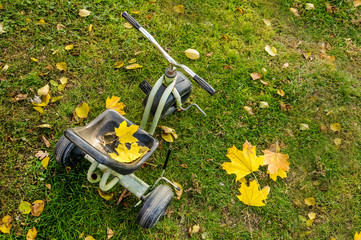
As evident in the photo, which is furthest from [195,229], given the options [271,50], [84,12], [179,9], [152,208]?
[84,12]

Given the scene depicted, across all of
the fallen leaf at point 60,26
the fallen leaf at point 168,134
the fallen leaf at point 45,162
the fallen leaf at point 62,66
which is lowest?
the fallen leaf at point 45,162

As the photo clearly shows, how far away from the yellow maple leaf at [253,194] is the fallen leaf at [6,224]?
186 centimetres

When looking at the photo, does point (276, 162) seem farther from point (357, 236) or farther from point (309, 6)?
point (309, 6)

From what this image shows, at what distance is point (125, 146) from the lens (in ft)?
6.12

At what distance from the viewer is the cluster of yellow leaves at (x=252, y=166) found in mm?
2365

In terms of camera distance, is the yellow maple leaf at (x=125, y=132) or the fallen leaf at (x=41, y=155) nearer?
the yellow maple leaf at (x=125, y=132)

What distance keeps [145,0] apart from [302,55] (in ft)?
6.42

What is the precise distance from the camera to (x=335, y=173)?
8.43 ft

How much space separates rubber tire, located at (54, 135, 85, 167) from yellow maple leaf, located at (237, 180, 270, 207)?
1440 mm

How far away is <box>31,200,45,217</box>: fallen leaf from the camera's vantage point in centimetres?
211

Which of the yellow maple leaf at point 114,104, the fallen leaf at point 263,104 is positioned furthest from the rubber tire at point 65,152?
the fallen leaf at point 263,104

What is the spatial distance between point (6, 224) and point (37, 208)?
23cm

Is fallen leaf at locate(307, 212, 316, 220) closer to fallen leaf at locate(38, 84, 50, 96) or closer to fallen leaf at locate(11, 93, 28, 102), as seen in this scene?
fallen leaf at locate(38, 84, 50, 96)

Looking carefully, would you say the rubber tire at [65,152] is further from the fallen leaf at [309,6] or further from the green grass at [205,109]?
the fallen leaf at [309,6]
